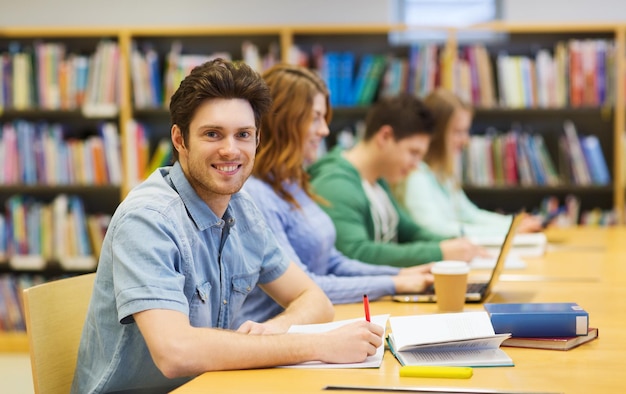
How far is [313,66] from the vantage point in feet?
15.4

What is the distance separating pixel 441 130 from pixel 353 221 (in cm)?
130

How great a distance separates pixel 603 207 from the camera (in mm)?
4777

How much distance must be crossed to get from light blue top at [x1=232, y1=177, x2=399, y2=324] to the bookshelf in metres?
2.27

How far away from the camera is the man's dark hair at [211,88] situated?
62.2 inches

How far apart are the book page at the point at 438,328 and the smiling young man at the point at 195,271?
0.21 ft

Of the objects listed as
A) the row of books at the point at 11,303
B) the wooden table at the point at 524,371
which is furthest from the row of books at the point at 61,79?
the wooden table at the point at 524,371

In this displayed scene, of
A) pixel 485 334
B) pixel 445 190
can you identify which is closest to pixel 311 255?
pixel 485 334

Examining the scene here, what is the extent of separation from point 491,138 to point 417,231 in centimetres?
151

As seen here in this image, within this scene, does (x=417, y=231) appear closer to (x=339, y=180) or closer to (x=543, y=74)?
(x=339, y=180)

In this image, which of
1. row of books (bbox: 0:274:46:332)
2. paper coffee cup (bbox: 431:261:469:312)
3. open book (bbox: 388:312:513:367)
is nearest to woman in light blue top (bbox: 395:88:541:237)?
paper coffee cup (bbox: 431:261:469:312)

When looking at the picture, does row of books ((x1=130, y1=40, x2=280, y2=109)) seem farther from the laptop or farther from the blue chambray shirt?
the blue chambray shirt

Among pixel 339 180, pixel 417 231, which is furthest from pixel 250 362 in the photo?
pixel 417 231

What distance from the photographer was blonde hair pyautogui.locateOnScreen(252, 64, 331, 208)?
2.26 m

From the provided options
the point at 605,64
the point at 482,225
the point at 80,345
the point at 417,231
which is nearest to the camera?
the point at 80,345
